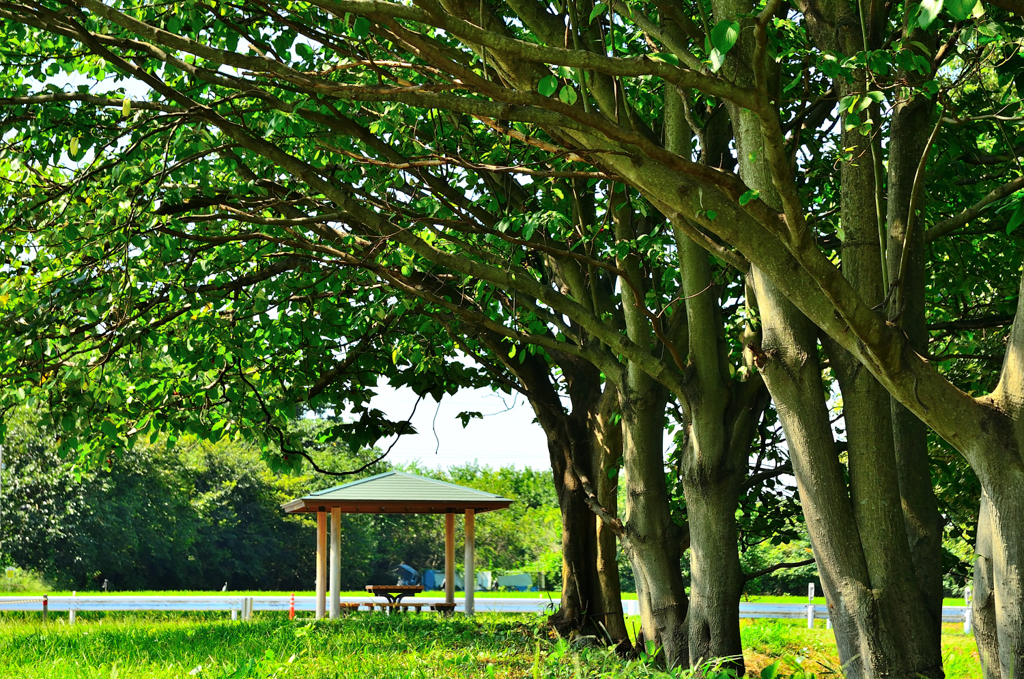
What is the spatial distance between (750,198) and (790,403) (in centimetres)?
194

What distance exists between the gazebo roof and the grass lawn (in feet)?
12.8

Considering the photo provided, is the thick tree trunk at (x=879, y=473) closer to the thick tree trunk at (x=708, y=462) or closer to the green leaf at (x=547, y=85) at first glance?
the thick tree trunk at (x=708, y=462)

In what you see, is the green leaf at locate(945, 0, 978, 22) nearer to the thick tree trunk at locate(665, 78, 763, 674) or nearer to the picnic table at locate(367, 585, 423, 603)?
the thick tree trunk at locate(665, 78, 763, 674)

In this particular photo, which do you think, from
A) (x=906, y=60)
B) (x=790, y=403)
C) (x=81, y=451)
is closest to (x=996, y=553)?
(x=790, y=403)

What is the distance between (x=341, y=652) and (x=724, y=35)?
838 centimetres

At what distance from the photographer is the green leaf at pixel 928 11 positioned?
9.25 ft

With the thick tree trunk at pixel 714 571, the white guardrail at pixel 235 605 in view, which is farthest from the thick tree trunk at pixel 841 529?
the white guardrail at pixel 235 605

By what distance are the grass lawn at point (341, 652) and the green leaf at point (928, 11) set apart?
384cm

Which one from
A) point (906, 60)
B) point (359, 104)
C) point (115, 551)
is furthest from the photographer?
point (115, 551)

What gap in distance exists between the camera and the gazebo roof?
18859 millimetres

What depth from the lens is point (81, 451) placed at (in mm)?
10070

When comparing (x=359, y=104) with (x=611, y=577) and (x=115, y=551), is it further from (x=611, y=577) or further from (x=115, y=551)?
(x=115, y=551)

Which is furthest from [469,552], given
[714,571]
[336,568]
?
[714,571]

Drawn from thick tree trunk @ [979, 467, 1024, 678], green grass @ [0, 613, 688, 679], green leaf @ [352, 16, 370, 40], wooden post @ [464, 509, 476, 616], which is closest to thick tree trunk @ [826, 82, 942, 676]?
thick tree trunk @ [979, 467, 1024, 678]
